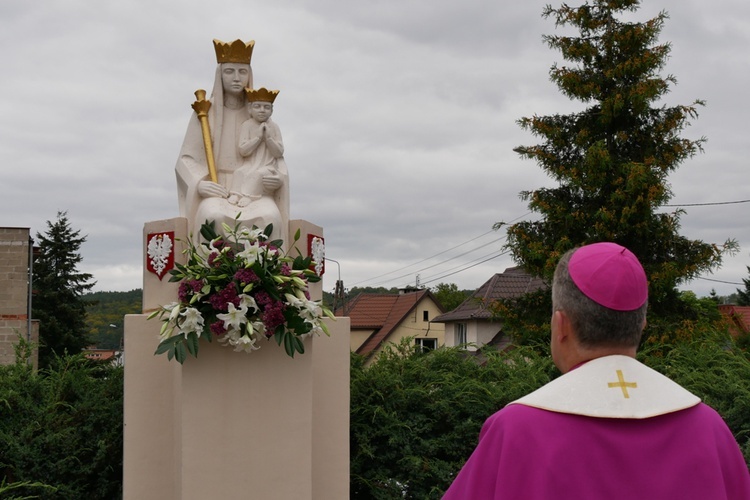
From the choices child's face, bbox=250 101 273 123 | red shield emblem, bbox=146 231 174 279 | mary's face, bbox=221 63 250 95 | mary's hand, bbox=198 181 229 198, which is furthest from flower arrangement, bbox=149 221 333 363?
mary's face, bbox=221 63 250 95

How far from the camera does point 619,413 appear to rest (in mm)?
2234

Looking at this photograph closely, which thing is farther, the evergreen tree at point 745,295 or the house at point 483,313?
the evergreen tree at point 745,295

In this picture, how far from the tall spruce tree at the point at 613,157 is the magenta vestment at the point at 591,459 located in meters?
13.4

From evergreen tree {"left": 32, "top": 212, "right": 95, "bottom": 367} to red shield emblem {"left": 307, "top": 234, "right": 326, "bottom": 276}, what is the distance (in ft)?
84.5

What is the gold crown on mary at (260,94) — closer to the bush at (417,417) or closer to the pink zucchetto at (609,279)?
the bush at (417,417)

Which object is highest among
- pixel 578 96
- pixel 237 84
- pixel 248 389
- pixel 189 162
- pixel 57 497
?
pixel 578 96

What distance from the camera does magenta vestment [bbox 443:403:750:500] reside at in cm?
218

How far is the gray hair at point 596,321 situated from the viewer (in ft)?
7.64

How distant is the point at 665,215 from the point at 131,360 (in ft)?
38.1

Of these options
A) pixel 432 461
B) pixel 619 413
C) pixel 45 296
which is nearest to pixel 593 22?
pixel 432 461

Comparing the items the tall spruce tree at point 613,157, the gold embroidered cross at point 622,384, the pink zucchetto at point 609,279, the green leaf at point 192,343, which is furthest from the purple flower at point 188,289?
the tall spruce tree at point 613,157

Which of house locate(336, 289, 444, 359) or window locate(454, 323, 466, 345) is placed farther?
house locate(336, 289, 444, 359)

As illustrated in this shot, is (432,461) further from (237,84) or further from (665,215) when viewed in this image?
(665,215)

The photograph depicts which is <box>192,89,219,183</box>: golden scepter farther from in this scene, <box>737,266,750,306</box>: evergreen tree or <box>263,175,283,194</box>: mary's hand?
<box>737,266,750,306</box>: evergreen tree
